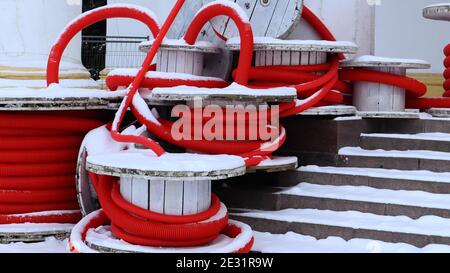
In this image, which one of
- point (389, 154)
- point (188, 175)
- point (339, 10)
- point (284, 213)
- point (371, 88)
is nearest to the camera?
point (188, 175)

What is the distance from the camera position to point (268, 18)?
5.45m

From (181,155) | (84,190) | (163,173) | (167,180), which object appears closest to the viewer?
(163,173)

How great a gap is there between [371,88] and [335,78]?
1.75 ft

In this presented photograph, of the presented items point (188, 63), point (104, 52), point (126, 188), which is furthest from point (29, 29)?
point (104, 52)

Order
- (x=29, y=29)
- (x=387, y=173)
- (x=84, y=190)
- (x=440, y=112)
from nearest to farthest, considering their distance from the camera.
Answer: (x=84, y=190) → (x=387, y=173) → (x=29, y=29) → (x=440, y=112)

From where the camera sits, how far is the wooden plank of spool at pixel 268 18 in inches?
211

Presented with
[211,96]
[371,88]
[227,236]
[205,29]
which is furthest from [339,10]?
[227,236]

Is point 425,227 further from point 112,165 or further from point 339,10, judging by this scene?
point 339,10

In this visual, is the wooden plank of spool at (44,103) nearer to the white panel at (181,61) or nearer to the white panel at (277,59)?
the white panel at (181,61)

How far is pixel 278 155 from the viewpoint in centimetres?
547

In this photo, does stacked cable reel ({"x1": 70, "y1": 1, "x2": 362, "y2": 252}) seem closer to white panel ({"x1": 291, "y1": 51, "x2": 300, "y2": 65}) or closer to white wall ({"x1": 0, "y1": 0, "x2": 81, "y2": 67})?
white panel ({"x1": 291, "y1": 51, "x2": 300, "y2": 65})

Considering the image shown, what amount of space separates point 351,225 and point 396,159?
3.18ft

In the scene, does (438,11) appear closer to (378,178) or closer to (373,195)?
(378,178)

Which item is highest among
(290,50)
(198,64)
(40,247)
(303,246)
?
(290,50)
